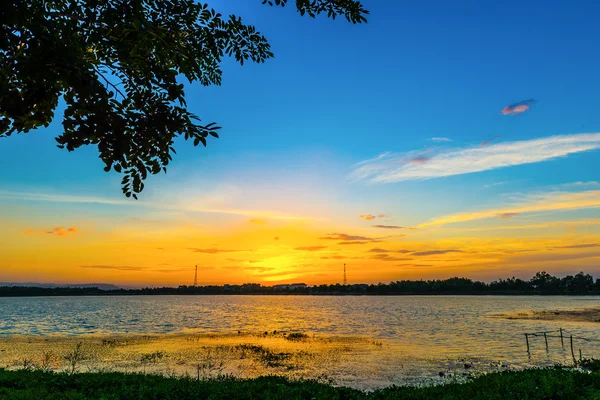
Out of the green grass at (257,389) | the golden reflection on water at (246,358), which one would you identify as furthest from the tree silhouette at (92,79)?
the golden reflection on water at (246,358)

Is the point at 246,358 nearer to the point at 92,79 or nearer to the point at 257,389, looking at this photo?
the point at 257,389

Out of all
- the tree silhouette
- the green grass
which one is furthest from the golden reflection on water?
the tree silhouette

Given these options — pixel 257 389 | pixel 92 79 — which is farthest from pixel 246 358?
pixel 92 79

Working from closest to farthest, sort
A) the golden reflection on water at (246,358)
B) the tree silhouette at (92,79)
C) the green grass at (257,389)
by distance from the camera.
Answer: the tree silhouette at (92,79) < the green grass at (257,389) < the golden reflection on water at (246,358)

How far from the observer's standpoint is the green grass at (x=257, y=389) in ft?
57.4

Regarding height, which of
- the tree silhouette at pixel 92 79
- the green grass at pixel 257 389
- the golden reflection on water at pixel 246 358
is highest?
the tree silhouette at pixel 92 79

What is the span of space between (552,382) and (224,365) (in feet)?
81.2

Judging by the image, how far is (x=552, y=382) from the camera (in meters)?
18.9

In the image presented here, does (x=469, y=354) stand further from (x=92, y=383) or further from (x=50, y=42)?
(x=50, y=42)

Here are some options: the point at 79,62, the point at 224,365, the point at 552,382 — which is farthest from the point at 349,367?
the point at 79,62

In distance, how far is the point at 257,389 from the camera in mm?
19703

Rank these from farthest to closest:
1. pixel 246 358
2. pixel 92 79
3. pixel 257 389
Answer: pixel 246 358, pixel 257 389, pixel 92 79

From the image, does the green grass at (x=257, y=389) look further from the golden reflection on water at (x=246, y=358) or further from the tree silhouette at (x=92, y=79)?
the tree silhouette at (x=92, y=79)

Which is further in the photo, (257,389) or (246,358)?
(246,358)
